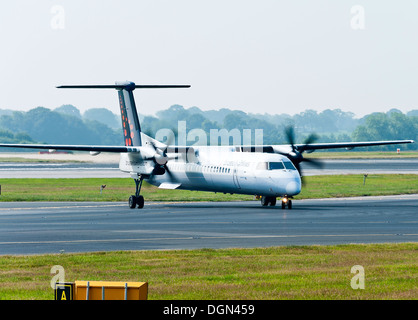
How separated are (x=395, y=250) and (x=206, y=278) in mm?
8243

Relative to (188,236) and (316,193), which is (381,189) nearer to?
(316,193)

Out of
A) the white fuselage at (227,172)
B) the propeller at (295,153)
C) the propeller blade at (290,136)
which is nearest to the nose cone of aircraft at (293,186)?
the white fuselage at (227,172)

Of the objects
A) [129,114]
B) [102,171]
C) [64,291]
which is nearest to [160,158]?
[129,114]

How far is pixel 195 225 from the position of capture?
3456 centimetres

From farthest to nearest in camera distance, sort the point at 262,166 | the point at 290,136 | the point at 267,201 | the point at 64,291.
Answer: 1. the point at 290,136
2. the point at 267,201
3. the point at 262,166
4. the point at 64,291

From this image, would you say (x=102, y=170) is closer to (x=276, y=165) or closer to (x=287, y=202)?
(x=287, y=202)

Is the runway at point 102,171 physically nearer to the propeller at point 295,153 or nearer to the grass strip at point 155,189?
the grass strip at point 155,189

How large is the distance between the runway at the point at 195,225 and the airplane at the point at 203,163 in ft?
4.08

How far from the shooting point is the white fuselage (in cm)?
4109

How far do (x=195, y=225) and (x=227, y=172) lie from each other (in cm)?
958

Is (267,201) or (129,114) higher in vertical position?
(129,114)

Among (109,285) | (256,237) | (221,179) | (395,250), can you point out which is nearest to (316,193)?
(221,179)

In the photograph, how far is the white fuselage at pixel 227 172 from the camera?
41094 mm

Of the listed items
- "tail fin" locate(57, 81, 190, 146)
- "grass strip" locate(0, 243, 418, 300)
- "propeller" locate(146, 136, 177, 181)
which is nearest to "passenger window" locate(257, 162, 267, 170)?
"propeller" locate(146, 136, 177, 181)
